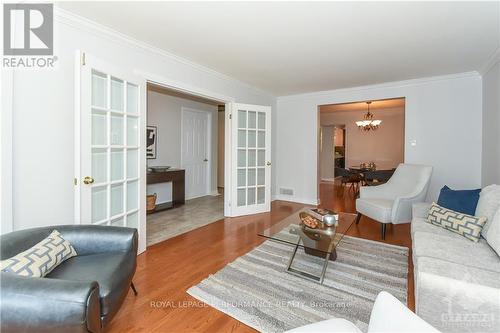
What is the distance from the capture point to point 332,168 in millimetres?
9438

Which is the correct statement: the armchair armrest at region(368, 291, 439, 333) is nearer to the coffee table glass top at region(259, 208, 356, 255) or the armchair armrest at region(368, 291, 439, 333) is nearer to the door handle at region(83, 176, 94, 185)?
the coffee table glass top at region(259, 208, 356, 255)

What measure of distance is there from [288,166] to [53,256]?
459 cm

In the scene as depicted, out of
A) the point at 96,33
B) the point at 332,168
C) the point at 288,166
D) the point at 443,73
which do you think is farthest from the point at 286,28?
the point at 332,168

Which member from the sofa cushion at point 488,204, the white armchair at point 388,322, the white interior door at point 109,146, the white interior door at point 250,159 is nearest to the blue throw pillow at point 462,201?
the sofa cushion at point 488,204

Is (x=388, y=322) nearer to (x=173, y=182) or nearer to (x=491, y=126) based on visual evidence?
(x=491, y=126)

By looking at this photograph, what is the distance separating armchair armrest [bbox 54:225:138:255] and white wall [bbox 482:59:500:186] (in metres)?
4.03

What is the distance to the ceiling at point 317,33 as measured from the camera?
2078 mm

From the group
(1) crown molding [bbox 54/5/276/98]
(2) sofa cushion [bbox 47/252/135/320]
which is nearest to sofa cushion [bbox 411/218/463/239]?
(2) sofa cushion [bbox 47/252/135/320]

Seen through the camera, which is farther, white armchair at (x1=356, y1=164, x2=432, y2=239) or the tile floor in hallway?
the tile floor in hallway

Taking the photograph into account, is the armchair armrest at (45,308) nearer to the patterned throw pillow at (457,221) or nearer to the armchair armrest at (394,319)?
the armchair armrest at (394,319)

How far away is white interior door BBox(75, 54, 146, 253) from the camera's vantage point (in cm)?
206

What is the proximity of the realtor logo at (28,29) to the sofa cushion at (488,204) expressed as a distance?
13.1ft

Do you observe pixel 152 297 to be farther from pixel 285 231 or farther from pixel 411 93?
pixel 411 93

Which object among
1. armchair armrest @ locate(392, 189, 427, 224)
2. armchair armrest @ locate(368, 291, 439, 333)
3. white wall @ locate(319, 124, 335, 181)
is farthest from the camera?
white wall @ locate(319, 124, 335, 181)
